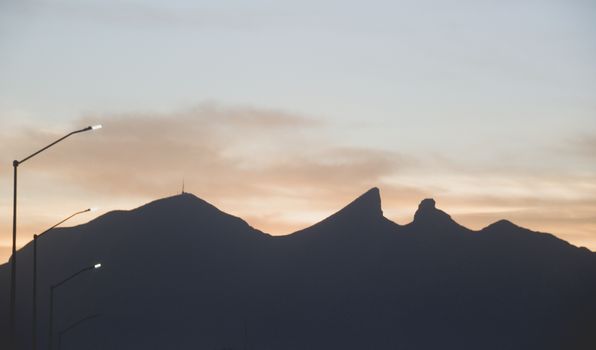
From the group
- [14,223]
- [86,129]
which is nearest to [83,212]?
[14,223]

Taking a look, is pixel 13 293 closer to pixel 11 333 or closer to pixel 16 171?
pixel 11 333

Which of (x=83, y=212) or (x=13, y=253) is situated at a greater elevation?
(x=83, y=212)

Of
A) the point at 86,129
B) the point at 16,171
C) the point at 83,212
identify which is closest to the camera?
the point at 86,129

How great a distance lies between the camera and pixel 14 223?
52.0 meters

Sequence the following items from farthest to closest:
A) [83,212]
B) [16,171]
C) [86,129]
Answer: [83,212] → [16,171] → [86,129]

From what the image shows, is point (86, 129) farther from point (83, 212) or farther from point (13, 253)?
point (83, 212)

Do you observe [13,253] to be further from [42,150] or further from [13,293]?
[42,150]

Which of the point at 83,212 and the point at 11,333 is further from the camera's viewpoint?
the point at 83,212

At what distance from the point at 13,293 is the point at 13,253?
154cm

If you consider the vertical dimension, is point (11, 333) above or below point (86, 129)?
below

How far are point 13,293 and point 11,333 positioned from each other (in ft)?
4.89

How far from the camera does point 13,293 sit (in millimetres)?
52156

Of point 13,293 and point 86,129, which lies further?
point 13,293

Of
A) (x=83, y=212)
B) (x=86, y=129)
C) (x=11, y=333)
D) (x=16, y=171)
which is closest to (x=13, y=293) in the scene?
(x=11, y=333)
